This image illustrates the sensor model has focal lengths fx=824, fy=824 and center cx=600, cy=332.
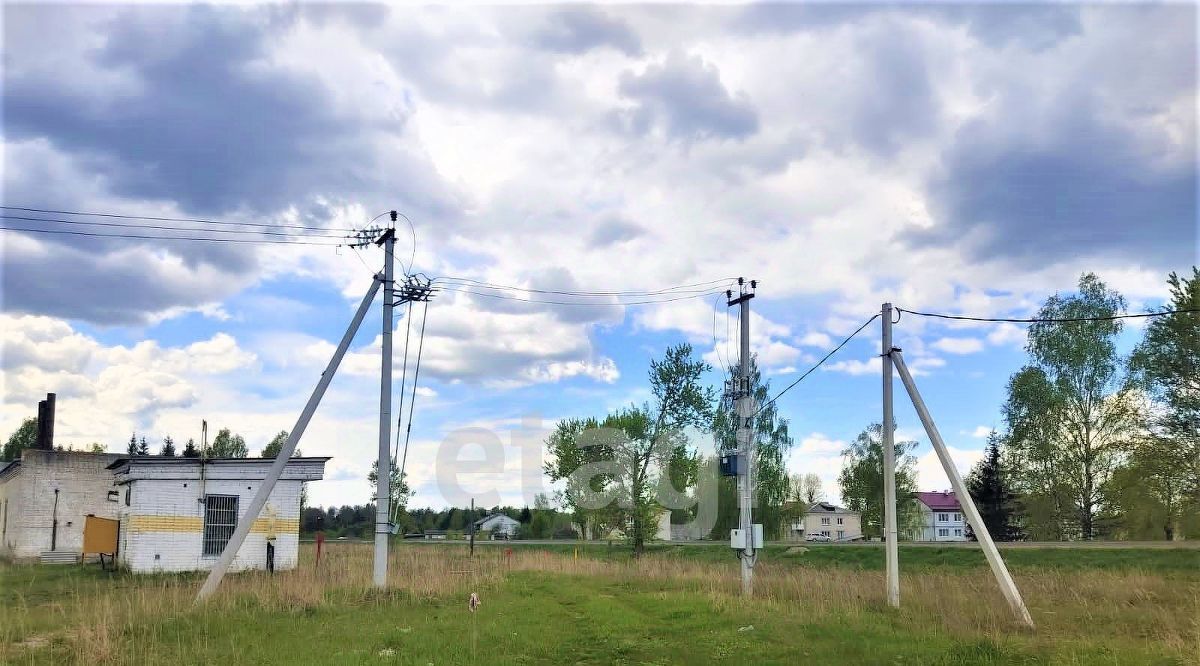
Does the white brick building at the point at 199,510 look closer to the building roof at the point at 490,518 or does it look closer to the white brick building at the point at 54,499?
the white brick building at the point at 54,499

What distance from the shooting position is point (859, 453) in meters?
63.6

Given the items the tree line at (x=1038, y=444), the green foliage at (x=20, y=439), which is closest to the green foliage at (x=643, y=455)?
the tree line at (x=1038, y=444)

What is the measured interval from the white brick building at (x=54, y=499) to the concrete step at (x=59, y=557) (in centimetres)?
20

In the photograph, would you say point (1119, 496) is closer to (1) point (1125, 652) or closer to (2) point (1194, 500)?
(2) point (1194, 500)

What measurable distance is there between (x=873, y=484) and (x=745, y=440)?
41.6 m

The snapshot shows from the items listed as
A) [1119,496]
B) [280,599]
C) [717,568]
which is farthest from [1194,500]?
[280,599]

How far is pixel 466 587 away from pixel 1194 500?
2898 centimetres

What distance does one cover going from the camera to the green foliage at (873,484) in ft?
195

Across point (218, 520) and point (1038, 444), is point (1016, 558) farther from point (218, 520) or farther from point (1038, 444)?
point (218, 520)

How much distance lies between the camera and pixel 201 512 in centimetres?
2720

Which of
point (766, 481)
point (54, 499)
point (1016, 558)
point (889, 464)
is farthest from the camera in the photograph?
point (766, 481)

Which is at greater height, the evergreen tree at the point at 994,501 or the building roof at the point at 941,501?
the evergreen tree at the point at 994,501

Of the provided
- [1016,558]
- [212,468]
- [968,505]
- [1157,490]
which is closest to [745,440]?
[968,505]

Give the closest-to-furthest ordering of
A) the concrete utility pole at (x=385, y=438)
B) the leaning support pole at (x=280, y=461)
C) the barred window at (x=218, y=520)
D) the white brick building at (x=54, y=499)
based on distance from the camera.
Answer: the leaning support pole at (x=280, y=461) → the concrete utility pole at (x=385, y=438) → the barred window at (x=218, y=520) → the white brick building at (x=54, y=499)
